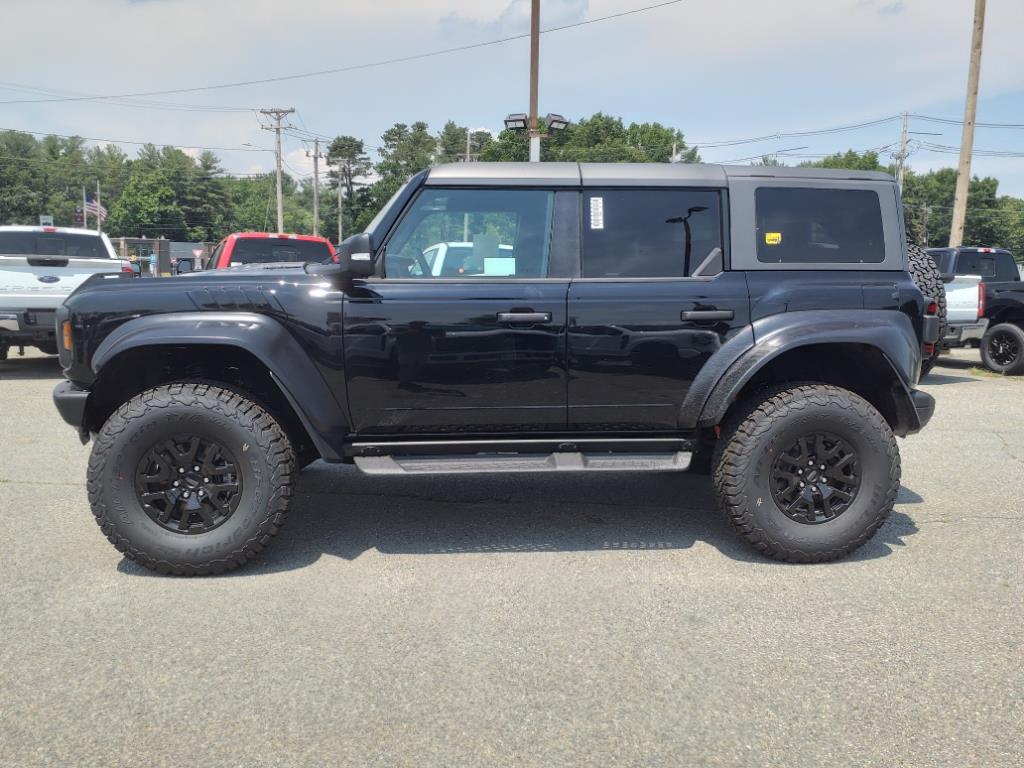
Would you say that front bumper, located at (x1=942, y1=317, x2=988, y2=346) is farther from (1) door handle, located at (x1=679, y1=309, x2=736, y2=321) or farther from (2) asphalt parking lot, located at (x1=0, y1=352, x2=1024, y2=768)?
(1) door handle, located at (x1=679, y1=309, x2=736, y2=321)

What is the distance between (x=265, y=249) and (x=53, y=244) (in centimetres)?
286

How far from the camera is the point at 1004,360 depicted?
11.8 meters

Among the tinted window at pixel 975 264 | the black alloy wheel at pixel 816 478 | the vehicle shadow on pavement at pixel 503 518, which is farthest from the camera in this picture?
the tinted window at pixel 975 264

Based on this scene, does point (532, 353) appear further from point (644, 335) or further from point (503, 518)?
point (503, 518)

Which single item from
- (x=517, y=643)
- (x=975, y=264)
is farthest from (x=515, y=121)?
(x=517, y=643)

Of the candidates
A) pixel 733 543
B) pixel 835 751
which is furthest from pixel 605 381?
pixel 835 751

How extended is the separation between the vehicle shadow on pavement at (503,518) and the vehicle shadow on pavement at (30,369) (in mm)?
6476

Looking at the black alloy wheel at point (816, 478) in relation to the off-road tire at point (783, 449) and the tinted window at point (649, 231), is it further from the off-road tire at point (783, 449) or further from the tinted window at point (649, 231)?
the tinted window at point (649, 231)

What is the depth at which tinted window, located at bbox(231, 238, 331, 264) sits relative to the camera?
36.3 ft

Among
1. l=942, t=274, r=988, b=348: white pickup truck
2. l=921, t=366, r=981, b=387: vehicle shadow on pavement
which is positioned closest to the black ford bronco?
l=921, t=366, r=981, b=387: vehicle shadow on pavement

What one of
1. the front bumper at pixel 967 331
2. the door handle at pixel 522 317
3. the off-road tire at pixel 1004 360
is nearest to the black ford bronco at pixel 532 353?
the door handle at pixel 522 317

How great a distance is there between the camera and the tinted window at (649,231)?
4020 mm

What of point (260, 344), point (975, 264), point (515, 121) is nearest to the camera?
point (260, 344)

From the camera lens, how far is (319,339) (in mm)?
3816
